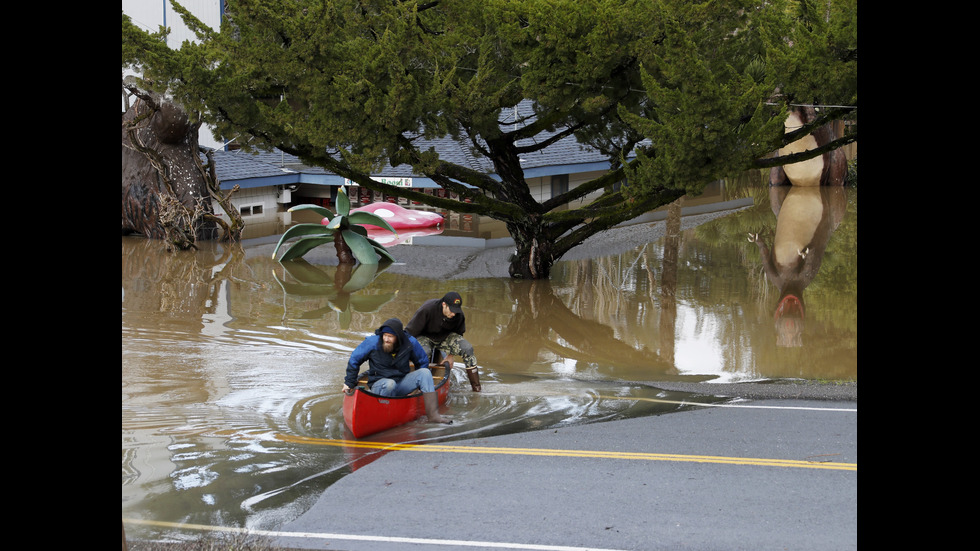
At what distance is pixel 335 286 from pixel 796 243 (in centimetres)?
1394

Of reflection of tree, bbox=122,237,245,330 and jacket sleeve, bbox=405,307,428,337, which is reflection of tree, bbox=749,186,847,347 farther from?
reflection of tree, bbox=122,237,245,330

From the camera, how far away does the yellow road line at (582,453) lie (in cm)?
871

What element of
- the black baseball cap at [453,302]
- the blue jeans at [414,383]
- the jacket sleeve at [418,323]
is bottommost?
the blue jeans at [414,383]

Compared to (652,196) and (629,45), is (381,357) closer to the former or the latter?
(629,45)

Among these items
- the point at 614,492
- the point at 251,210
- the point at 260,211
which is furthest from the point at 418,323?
the point at 260,211

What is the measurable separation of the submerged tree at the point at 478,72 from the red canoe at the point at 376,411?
7581mm

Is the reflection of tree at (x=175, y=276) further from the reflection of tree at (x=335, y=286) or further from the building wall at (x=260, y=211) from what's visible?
the building wall at (x=260, y=211)

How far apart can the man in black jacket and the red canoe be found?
1130 mm

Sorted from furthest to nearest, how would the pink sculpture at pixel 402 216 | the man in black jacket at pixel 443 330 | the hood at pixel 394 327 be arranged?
the pink sculpture at pixel 402 216
the man in black jacket at pixel 443 330
the hood at pixel 394 327

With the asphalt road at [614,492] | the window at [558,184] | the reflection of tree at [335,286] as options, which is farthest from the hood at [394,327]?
the window at [558,184]
